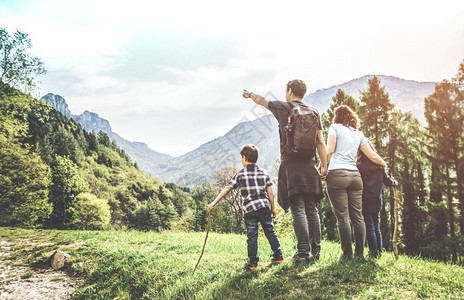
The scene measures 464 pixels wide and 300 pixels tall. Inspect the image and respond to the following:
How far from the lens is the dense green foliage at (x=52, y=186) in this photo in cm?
2083

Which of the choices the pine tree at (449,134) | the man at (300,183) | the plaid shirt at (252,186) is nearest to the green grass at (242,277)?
the man at (300,183)

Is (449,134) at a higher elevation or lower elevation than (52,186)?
higher

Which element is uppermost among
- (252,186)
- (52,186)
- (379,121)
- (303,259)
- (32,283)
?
(379,121)

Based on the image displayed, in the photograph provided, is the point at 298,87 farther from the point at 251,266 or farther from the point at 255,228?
the point at 251,266

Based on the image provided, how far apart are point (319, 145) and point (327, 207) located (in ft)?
70.5

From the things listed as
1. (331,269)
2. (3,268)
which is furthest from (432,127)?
(3,268)

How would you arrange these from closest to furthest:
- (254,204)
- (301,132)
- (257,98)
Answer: (301,132) → (254,204) → (257,98)

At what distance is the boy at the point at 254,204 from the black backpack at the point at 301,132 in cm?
84

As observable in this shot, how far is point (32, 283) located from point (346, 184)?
777 centimetres

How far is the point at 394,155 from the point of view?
959 inches

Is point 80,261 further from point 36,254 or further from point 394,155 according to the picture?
point 394,155

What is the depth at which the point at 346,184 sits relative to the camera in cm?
459

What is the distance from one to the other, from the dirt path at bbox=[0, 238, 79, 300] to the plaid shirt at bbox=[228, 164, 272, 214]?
4.54m

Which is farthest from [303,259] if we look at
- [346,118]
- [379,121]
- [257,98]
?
[379,121]
